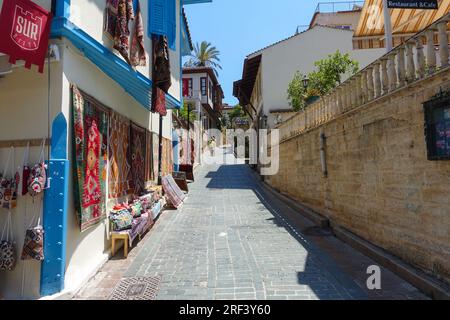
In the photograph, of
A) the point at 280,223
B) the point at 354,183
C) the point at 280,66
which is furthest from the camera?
the point at 280,66

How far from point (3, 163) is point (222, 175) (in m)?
19.2

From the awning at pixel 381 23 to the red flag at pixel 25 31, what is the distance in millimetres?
8573

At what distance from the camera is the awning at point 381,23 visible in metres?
9.21

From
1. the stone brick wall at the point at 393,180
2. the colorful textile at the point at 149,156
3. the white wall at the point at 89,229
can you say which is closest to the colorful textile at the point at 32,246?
the white wall at the point at 89,229

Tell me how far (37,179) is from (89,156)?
1196mm

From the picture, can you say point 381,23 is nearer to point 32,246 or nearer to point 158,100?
point 158,100

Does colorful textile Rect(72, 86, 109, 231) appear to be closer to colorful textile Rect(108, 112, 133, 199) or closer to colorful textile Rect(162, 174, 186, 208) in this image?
colorful textile Rect(108, 112, 133, 199)

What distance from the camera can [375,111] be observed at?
6.69 m

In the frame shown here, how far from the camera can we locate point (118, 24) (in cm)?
659

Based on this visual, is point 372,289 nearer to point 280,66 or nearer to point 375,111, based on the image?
point 375,111

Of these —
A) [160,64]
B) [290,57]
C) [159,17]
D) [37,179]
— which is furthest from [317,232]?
[290,57]

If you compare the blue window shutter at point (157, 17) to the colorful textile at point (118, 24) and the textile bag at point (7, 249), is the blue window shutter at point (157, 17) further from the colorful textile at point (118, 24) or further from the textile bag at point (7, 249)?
the textile bag at point (7, 249)

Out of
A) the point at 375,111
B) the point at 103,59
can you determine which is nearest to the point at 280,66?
the point at 375,111

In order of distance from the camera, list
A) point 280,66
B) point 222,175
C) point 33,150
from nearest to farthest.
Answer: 1. point 33,150
2. point 280,66
3. point 222,175
